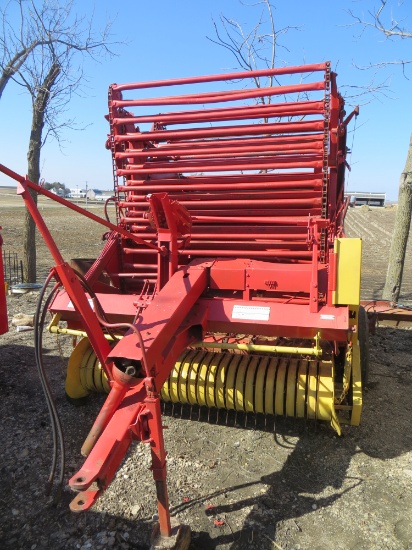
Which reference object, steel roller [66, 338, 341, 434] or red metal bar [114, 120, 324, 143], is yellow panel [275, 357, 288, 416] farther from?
red metal bar [114, 120, 324, 143]

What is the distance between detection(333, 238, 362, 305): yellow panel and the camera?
3326mm

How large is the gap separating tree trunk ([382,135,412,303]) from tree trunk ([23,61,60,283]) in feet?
21.3

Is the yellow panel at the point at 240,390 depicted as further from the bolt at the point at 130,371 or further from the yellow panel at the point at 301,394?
the bolt at the point at 130,371

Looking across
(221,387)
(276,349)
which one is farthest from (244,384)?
(276,349)

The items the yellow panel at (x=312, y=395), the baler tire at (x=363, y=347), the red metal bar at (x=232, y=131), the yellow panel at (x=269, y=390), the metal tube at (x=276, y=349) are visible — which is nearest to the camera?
the metal tube at (x=276, y=349)

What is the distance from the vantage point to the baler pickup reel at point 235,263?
336 cm

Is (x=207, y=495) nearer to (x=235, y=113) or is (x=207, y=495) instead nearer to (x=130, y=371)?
(x=130, y=371)

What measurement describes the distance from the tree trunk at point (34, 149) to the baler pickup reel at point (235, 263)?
508 cm

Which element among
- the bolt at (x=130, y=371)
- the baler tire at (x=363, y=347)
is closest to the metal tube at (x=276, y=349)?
the bolt at (x=130, y=371)

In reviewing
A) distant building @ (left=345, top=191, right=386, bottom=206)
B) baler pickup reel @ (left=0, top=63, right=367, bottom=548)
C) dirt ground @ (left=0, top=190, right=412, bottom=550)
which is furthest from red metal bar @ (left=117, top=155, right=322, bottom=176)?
distant building @ (left=345, top=191, right=386, bottom=206)

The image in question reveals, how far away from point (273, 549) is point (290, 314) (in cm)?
152

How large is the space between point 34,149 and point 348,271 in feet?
24.9

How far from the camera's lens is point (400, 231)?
720 cm

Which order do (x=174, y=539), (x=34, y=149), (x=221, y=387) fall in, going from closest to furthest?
(x=174, y=539) → (x=221, y=387) → (x=34, y=149)
